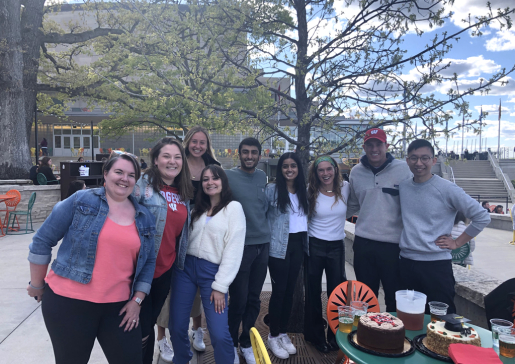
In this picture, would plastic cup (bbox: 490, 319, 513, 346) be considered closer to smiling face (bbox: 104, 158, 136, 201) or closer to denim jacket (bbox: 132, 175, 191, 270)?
denim jacket (bbox: 132, 175, 191, 270)

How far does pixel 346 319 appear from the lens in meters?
2.07

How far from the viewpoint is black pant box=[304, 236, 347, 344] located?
317cm

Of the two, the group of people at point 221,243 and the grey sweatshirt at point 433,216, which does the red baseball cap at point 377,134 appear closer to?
the group of people at point 221,243

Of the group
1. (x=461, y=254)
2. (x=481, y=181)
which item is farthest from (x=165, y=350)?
(x=481, y=181)

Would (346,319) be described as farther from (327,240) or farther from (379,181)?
(379,181)

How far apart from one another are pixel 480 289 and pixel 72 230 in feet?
11.6

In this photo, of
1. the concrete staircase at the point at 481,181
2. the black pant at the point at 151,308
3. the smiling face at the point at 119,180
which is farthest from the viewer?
the concrete staircase at the point at 481,181

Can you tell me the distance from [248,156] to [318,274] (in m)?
1.34

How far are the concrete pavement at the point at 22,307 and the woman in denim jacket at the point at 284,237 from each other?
0.88 metres

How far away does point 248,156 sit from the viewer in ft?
10.1

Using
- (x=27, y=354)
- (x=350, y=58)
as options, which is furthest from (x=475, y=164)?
(x=27, y=354)

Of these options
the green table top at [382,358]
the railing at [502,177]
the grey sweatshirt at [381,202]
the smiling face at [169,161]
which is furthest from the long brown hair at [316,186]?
the railing at [502,177]

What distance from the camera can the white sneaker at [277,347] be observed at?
307cm

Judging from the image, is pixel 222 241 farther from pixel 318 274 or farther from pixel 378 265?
pixel 378 265
